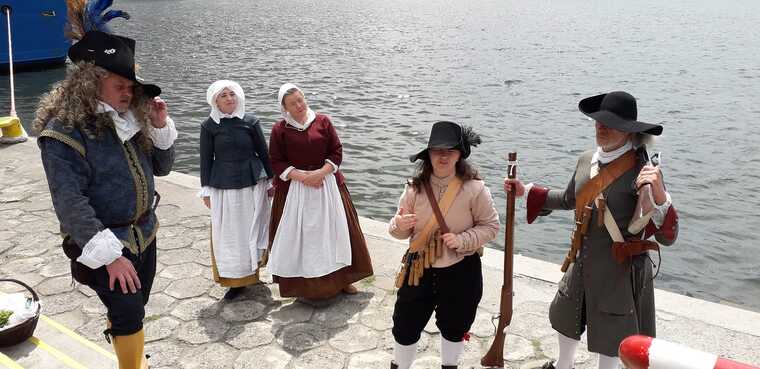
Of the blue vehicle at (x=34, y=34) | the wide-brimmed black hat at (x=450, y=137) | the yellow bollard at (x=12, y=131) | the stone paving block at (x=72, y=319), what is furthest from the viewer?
the blue vehicle at (x=34, y=34)

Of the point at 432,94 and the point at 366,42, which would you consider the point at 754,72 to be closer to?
the point at 432,94

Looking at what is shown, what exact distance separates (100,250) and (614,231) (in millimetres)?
2673

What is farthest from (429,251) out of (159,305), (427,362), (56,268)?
(56,268)

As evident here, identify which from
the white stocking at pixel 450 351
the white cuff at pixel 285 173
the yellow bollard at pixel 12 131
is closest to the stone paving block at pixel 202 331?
the white cuff at pixel 285 173

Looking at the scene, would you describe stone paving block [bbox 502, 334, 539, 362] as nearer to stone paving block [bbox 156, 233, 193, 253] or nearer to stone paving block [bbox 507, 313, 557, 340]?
stone paving block [bbox 507, 313, 557, 340]

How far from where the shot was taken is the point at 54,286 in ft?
17.2

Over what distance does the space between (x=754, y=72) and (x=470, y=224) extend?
24.9 metres

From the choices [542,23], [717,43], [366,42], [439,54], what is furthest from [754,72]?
[542,23]

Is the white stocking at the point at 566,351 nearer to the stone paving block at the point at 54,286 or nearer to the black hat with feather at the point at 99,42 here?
the black hat with feather at the point at 99,42

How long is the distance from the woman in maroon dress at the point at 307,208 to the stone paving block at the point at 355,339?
1.66 ft

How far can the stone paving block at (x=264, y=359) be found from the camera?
415 centimetres

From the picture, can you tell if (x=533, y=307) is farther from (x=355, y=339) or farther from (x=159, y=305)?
(x=159, y=305)

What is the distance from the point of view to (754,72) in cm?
2342

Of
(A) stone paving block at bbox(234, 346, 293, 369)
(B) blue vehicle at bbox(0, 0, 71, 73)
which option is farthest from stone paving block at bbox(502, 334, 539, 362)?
(B) blue vehicle at bbox(0, 0, 71, 73)
